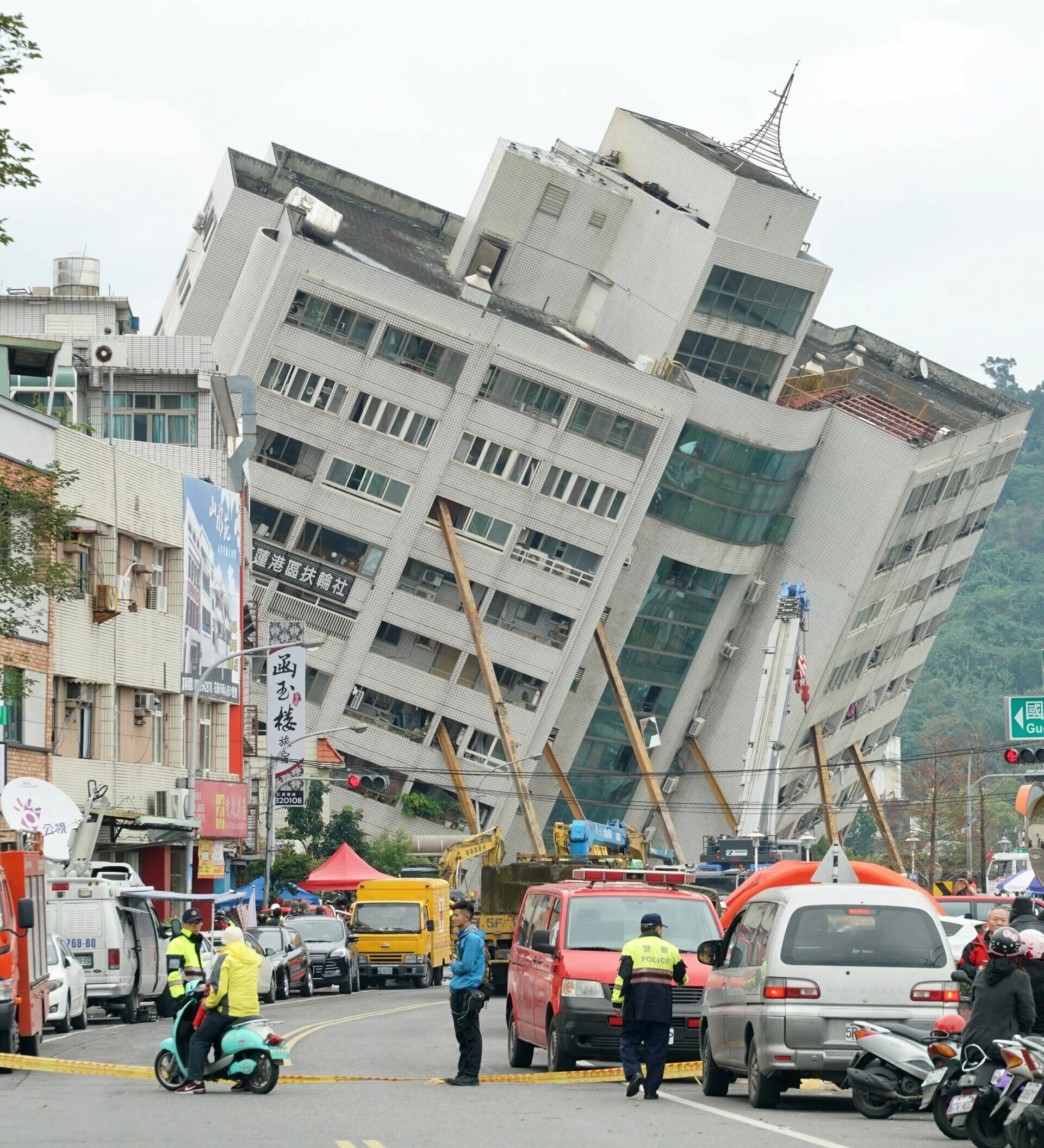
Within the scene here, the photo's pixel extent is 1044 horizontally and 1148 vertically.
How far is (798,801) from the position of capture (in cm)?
9088

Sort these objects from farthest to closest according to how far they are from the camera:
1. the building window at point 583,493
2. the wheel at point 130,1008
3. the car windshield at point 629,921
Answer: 1. the building window at point 583,493
2. the wheel at point 130,1008
3. the car windshield at point 629,921

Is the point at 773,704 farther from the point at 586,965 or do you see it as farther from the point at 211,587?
the point at 586,965

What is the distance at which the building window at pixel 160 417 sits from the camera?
185ft

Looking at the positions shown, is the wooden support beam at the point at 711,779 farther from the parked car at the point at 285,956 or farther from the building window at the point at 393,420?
the parked car at the point at 285,956

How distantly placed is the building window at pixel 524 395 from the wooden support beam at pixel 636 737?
26.6ft

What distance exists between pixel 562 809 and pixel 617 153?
27157 mm

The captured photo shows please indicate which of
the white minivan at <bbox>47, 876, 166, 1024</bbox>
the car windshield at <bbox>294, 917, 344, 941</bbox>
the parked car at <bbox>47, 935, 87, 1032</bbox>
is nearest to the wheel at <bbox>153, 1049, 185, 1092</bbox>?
the parked car at <bbox>47, 935, 87, 1032</bbox>

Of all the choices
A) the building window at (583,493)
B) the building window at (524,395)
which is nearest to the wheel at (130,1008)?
the building window at (524,395)

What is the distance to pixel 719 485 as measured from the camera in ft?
254

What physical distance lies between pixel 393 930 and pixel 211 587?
423 inches

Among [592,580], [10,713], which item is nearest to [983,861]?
[592,580]

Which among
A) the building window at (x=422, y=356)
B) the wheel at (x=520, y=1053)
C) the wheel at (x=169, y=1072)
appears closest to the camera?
the wheel at (x=169, y=1072)

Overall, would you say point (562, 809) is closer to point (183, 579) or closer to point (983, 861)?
point (983, 861)

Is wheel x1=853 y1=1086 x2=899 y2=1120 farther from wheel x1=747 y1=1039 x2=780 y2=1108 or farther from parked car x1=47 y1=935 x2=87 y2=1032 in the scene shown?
parked car x1=47 y1=935 x2=87 y2=1032
